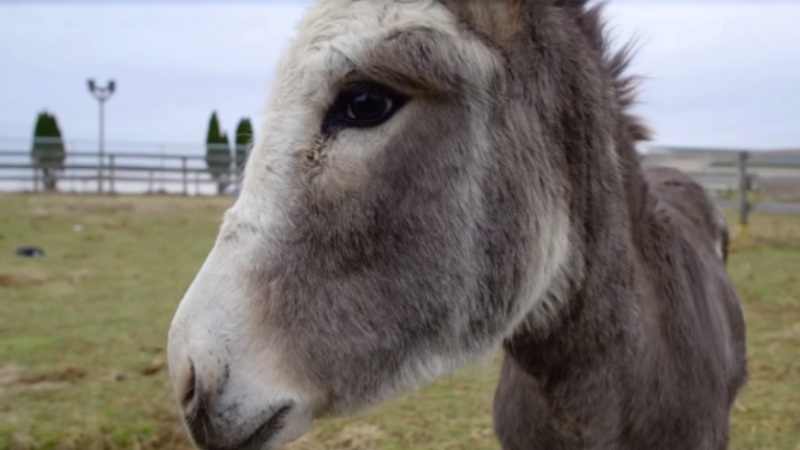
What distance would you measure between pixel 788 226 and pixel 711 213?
10.9 m

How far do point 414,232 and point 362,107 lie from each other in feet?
0.98

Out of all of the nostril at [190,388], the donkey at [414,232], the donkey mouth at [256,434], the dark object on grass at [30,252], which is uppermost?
the donkey at [414,232]

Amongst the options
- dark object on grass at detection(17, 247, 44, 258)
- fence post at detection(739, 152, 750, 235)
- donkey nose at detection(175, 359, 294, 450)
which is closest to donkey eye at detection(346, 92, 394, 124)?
donkey nose at detection(175, 359, 294, 450)

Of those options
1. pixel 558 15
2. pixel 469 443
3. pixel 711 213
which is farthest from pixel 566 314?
pixel 711 213

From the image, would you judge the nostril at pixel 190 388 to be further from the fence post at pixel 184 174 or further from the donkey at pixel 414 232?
the fence post at pixel 184 174

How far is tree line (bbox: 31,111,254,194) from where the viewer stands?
70.1 ft

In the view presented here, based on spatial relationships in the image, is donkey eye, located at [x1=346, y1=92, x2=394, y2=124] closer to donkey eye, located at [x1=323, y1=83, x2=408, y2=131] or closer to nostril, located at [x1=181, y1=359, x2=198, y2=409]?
donkey eye, located at [x1=323, y1=83, x2=408, y2=131]

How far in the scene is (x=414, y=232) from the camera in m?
1.71

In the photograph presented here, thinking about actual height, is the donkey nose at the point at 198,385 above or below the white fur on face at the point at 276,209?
below

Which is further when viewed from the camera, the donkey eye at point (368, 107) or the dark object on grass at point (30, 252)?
the dark object on grass at point (30, 252)

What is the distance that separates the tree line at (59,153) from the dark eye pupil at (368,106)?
59.1 ft

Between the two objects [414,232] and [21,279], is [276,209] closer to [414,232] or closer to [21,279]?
[414,232]

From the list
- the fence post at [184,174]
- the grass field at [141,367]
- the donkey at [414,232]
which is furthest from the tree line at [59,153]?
the donkey at [414,232]

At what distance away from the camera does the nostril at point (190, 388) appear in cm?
151
